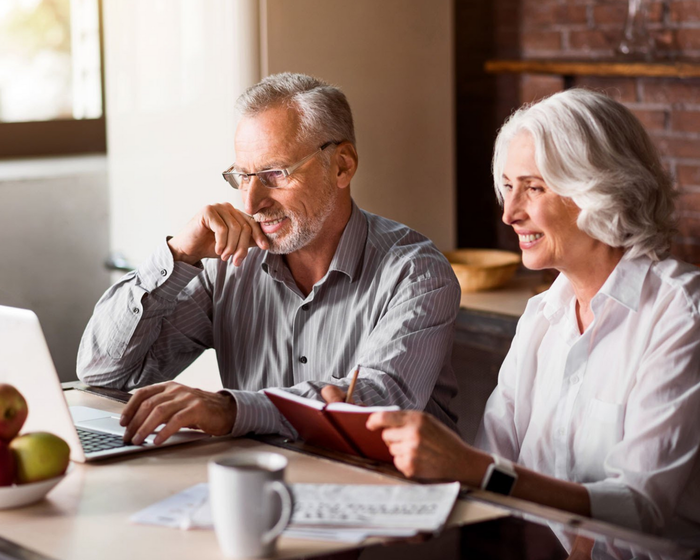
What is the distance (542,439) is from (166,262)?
0.81 metres

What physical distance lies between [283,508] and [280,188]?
1.05 m

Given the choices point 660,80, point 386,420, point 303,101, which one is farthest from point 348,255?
point 660,80

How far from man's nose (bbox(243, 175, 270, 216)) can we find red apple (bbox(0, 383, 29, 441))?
2.64 feet

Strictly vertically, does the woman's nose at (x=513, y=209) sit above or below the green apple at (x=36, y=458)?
above

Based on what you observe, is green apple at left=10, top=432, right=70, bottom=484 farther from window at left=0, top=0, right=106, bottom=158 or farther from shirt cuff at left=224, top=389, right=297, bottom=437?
window at left=0, top=0, right=106, bottom=158

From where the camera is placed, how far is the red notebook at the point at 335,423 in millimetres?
1381

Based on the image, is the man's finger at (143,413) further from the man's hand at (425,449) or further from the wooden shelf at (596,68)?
the wooden shelf at (596,68)

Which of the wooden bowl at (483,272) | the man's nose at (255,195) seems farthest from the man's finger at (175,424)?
the wooden bowl at (483,272)

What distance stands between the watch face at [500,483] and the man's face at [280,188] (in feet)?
2.56

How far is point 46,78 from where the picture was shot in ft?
11.6

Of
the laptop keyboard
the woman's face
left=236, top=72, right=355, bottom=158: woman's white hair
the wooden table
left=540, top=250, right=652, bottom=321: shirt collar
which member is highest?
left=236, top=72, right=355, bottom=158: woman's white hair

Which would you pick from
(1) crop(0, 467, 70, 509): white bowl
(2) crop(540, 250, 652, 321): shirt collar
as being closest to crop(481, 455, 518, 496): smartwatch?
(2) crop(540, 250, 652, 321): shirt collar

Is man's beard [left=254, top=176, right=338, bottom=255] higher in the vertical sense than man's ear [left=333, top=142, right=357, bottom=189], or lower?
lower

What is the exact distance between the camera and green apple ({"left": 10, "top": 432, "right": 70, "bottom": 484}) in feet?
4.20
